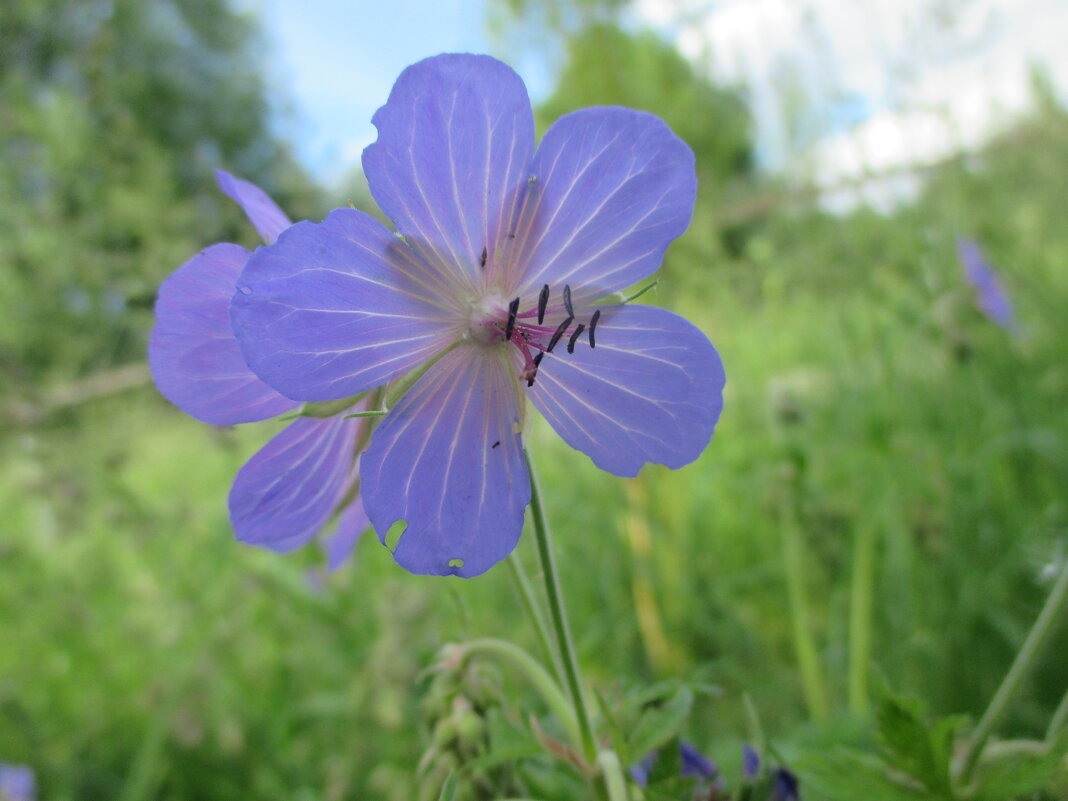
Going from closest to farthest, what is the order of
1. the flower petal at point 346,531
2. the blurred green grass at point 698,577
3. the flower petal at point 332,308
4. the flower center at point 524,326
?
the flower petal at point 332,308 → the flower center at point 524,326 → the flower petal at point 346,531 → the blurred green grass at point 698,577

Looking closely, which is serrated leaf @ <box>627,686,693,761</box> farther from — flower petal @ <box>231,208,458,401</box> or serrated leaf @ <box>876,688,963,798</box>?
flower petal @ <box>231,208,458,401</box>

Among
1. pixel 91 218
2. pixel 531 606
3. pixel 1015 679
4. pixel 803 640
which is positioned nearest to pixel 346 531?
pixel 531 606

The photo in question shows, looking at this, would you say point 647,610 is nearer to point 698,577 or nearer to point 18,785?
point 698,577

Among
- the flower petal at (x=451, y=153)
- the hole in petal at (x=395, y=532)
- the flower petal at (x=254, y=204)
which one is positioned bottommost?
the hole in petal at (x=395, y=532)

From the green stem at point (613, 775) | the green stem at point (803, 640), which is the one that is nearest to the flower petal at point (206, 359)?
the green stem at point (613, 775)

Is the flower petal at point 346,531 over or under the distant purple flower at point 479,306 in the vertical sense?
under

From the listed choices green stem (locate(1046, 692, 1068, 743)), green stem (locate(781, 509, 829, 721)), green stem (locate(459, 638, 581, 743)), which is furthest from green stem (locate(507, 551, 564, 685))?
green stem (locate(781, 509, 829, 721))

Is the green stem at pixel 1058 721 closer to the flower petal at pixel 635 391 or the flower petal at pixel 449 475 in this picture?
the flower petal at pixel 635 391

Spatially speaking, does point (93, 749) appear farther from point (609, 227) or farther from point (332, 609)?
point (609, 227)
